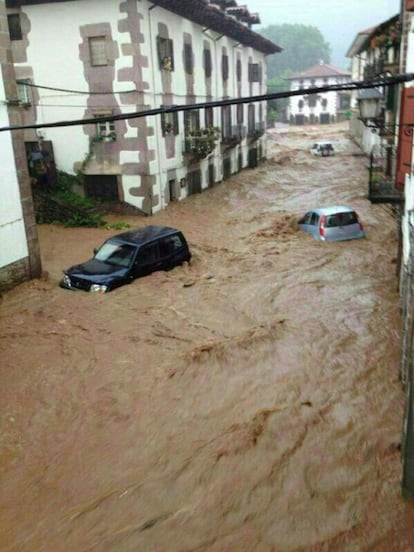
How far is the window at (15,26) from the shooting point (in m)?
22.0

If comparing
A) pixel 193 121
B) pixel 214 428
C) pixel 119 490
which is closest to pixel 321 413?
pixel 214 428

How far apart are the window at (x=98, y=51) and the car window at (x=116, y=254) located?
10.9 metres

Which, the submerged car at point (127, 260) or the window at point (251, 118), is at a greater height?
the window at point (251, 118)

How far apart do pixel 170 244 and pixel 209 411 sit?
22.3 ft

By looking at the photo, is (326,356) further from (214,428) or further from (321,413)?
(214,428)

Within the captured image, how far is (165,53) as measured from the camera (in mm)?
23516

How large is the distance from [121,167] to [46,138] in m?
3.93

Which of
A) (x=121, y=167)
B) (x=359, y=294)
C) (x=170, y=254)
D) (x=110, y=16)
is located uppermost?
(x=110, y=16)

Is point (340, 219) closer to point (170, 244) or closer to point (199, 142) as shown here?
point (170, 244)

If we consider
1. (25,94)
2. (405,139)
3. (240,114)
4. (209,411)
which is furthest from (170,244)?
(240,114)

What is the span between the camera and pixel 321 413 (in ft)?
27.7

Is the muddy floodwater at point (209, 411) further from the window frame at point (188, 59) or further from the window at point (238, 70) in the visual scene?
the window at point (238, 70)

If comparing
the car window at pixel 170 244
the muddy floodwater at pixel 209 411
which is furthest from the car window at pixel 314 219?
the car window at pixel 170 244

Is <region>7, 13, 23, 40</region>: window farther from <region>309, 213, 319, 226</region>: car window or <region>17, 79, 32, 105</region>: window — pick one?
<region>309, 213, 319, 226</region>: car window
